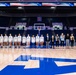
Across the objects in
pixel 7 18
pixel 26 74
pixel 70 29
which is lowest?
pixel 26 74

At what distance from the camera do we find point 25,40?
64.9ft

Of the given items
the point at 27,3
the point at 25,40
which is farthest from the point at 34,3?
the point at 25,40

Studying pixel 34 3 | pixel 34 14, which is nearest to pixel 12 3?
pixel 34 3

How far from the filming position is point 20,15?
29.2m

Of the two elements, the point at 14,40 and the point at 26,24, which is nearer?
the point at 14,40

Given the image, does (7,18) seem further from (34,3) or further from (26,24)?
(34,3)

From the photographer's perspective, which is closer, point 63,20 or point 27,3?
point 27,3

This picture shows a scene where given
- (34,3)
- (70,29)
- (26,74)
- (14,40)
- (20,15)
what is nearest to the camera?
(26,74)

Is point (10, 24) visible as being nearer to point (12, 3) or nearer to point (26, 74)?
point (12, 3)

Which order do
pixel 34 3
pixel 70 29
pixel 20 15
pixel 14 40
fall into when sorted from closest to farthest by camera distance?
pixel 34 3 < pixel 14 40 < pixel 70 29 < pixel 20 15

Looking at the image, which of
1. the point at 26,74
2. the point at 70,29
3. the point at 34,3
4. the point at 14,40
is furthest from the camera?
the point at 70,29

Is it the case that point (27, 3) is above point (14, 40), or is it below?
above

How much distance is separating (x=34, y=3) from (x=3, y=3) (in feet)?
9.25

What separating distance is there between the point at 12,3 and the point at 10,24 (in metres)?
11.4
